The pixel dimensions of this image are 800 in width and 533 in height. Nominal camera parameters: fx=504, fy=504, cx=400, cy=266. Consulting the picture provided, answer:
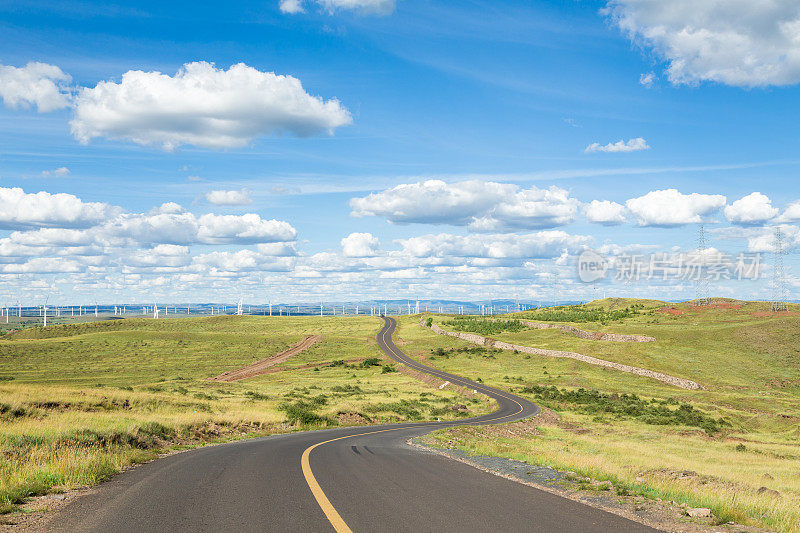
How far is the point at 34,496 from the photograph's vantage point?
1084cm

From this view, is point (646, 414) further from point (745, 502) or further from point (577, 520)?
point (577, 520)

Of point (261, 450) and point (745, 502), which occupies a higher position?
point (745, 502)

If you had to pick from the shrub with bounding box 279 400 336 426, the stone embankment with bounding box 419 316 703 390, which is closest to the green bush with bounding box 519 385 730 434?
the stone embankment with bounding box 419 316 703 390

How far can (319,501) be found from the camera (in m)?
10.1

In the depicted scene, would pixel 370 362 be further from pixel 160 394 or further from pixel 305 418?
pixel 305 418

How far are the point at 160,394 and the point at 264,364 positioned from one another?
62.1 metres

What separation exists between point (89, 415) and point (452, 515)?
26.8 meters

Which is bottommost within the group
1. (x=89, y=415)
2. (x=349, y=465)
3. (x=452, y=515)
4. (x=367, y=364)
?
(x=367, y=364)

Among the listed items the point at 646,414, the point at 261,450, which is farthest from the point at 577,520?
the point at 646,414

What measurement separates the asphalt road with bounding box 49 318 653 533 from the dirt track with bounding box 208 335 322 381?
7716 centimetres

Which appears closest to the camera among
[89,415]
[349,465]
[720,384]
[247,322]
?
[349,465]

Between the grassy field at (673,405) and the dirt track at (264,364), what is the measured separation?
2773 centimetres

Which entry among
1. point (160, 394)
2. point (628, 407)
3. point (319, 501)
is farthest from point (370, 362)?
point (319, 501)

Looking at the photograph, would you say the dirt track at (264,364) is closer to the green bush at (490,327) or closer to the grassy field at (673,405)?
the grassy field at (673,405)
